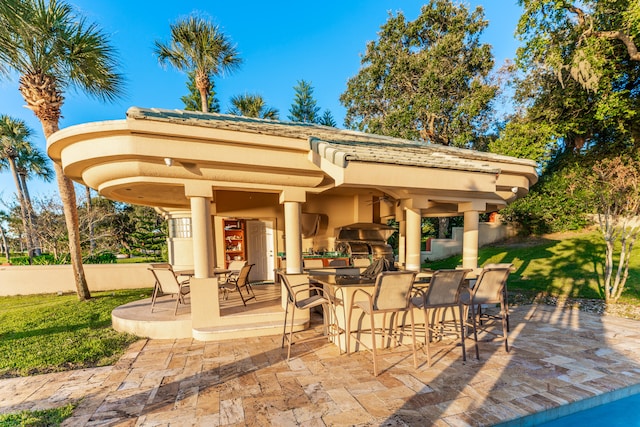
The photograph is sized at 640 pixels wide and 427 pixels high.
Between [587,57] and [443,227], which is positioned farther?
[443,227]

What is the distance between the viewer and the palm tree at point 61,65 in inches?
283

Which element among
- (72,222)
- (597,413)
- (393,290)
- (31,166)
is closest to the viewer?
(597,413)

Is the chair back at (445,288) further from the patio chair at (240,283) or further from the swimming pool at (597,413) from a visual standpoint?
the patio chair at (240,283)

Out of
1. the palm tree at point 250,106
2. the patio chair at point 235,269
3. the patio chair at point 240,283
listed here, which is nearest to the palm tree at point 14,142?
the palm tree at point 250,106

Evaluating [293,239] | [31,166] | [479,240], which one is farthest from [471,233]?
[31,166]

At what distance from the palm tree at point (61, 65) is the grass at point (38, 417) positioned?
24.3 feet

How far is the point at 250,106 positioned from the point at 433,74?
12.0 meters

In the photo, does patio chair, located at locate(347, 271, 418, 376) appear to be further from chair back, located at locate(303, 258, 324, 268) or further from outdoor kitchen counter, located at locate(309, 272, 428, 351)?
chair back, located at locate(303, 258, 324, 268)

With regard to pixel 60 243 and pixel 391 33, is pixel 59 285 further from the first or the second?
pixel 391 33

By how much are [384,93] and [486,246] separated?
11670 millimetres

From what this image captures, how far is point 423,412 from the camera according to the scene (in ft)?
9.36

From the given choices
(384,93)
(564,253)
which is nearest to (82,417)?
(564,253)

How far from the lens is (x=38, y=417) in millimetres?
2883

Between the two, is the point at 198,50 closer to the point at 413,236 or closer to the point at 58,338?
the point at 58,338
